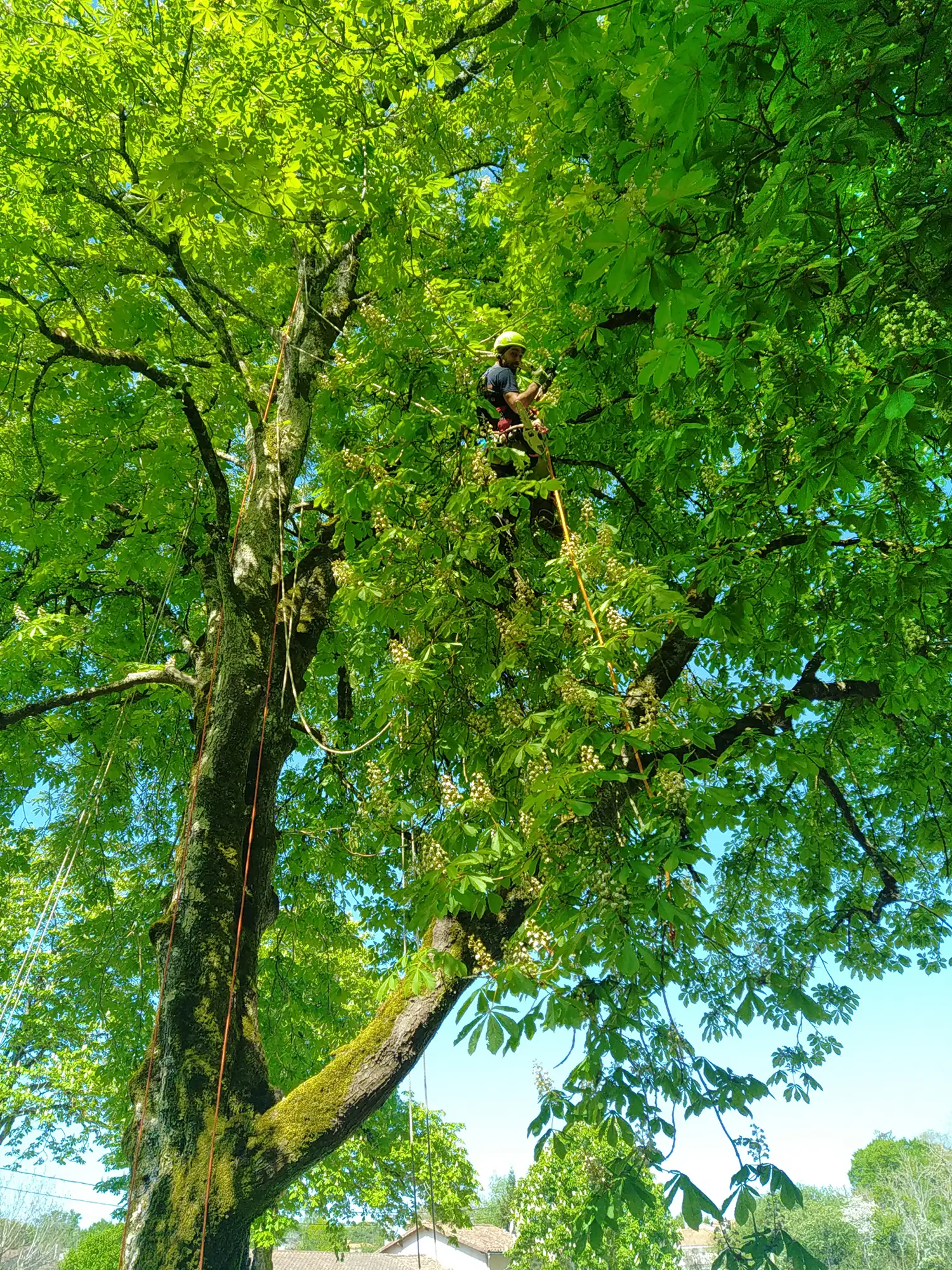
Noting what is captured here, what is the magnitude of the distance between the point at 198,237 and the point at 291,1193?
14.9 m

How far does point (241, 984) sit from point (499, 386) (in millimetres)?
3537

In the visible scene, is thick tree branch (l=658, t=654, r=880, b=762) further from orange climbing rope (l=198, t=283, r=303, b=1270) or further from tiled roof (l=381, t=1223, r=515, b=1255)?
tiled roof (l=381, t=1223, r=515, b=1255)

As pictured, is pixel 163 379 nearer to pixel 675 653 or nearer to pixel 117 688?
pixel 117 688

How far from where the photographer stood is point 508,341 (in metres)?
4.46

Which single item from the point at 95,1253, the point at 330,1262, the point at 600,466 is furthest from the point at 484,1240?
the point at 600,466

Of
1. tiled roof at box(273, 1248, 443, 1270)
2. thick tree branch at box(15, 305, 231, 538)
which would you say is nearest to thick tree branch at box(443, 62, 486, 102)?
thick tree branch at box(15, 305, 231, 538)

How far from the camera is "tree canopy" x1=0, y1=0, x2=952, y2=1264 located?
2559mm

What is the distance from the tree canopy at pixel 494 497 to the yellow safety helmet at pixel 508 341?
260 millimetres

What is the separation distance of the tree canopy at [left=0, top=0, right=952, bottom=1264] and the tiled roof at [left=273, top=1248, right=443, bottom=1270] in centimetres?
3260

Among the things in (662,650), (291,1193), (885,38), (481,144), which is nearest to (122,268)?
(481,144)

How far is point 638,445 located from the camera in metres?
4.96

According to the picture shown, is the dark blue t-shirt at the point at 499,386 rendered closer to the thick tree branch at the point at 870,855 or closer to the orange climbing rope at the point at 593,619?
the orange climbing rope at the point at 593,619

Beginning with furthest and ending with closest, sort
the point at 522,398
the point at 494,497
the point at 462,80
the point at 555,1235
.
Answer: the point at 555,1235
the point at 462,80
the point at 522,398
the point at 494,497

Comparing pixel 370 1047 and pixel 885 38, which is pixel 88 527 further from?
pixel 885 38
